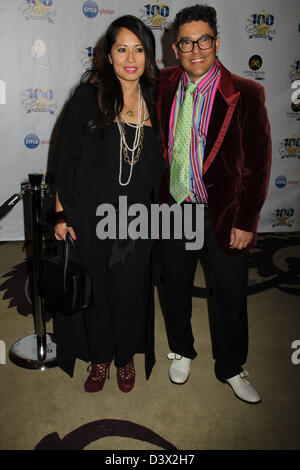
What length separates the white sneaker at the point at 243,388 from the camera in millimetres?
2143

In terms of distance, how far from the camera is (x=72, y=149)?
188cm

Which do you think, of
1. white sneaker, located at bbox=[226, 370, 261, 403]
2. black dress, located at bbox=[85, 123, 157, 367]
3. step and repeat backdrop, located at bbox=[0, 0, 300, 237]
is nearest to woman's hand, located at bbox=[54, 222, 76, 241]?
black dress, located at bbox=[85, 123, 157, 367]

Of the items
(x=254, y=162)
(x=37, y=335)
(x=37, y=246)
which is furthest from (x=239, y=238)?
(x=37, y=335)

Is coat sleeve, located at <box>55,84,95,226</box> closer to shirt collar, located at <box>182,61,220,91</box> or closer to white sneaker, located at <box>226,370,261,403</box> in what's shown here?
shirt collar, located at <box>182,61,220,91</box>

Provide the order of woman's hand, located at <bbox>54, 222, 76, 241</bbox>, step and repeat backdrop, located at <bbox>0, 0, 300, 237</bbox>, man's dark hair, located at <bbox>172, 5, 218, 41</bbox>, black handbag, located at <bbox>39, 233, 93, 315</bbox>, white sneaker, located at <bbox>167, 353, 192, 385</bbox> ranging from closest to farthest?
man's dark hair, located at <bbox>172, 5, 218, 41</bbox> → black handbag, located at <bbox>39, 233, 93, 315</bbox> → woman's hand, located at <bbox>54, 222, 76, 241</bbox> → white sneaker, located at <bbox>167, 353, 192, 385</bbox> → step and repeat backdrop, located at <bbox>0, 0, 300, 237</bbox>

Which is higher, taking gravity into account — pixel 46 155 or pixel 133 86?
pixel 133 86

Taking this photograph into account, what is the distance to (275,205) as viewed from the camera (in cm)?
500

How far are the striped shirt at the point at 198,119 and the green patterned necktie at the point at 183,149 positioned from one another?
2cm

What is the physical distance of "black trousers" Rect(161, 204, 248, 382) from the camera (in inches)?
80.5

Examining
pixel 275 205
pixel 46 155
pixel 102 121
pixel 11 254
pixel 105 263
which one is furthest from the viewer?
pixel 275 205

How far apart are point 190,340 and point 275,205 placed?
3.10 meters
